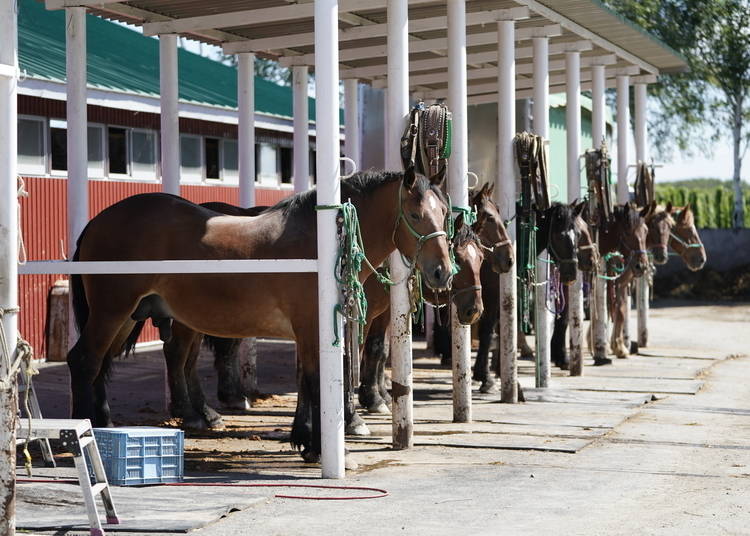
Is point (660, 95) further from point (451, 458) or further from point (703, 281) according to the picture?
point (451, 458)

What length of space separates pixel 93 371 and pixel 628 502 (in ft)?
14.1

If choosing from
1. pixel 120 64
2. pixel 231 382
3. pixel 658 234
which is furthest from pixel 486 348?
pixel 120 64

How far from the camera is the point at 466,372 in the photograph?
36.4ft

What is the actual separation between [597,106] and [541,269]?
13.0ft

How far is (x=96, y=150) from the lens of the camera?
18.0 m

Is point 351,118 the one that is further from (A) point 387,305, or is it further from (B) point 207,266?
(B) point 207,266

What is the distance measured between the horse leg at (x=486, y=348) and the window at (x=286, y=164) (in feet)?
36.1

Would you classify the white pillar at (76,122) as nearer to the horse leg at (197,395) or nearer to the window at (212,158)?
the horse leg at (197,395)

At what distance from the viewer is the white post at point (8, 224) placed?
19.9ft

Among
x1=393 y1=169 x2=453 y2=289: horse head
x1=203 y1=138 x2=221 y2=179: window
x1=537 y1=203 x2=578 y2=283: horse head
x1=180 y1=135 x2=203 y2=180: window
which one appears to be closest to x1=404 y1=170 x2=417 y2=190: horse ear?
x1=393 y1=169 x2=453 y2=289: horse head

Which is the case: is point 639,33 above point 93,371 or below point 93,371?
above

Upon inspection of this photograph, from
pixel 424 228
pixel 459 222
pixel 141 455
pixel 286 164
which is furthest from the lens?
pixel 286 164

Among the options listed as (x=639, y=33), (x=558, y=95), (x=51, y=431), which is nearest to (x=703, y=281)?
(x=558, y=95)

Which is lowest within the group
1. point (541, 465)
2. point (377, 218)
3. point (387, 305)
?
point (541, 465)
